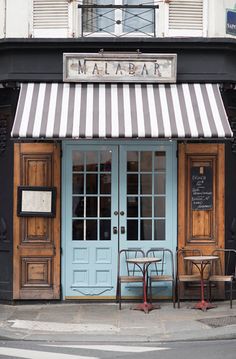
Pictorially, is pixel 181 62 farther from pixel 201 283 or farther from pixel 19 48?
pixel 201 283

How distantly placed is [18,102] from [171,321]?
4.09m

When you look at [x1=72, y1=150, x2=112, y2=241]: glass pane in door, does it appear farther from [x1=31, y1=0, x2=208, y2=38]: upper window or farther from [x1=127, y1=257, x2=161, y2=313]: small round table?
[x1=31, y1=0, x2=208, y2=38]: upper window

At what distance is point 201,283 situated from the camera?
996 centimetres

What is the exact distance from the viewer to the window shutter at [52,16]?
35.1ft

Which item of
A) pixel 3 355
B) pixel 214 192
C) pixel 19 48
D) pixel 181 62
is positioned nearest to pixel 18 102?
pixel 19 48

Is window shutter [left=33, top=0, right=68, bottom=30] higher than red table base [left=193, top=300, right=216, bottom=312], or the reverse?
window shutter [left=33, top=0, right=68, bottom=30]

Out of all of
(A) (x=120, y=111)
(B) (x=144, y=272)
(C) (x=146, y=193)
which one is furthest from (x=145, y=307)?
(A) (x=120, y=111)

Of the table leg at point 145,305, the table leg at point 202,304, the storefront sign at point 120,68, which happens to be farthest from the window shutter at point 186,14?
the table leg at point 145,305

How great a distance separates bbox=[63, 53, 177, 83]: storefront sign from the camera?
34.0 ft

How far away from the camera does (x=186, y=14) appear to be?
35.3ft

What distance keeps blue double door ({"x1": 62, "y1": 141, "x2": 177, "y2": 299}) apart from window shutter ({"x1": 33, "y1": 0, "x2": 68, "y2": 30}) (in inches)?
77.4

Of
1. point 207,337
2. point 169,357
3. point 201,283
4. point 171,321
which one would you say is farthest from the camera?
point 201,283

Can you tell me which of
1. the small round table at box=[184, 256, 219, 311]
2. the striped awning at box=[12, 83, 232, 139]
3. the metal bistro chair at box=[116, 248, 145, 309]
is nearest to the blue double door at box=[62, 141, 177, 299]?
the metal bistro chair at box=[116, 248, 145, 309]

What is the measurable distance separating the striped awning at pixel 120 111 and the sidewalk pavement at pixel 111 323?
266 cm
